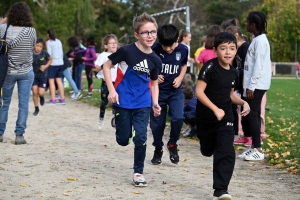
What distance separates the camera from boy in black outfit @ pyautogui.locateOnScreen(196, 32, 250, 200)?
20.6ft

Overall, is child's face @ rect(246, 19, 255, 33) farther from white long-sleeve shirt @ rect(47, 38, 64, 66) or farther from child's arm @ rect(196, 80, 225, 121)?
white long-sleeve shirt @ rect(47, 38, 64, 66)

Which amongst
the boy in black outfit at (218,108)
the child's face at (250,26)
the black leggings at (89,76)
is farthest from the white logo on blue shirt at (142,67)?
the black leggings at (89,76)

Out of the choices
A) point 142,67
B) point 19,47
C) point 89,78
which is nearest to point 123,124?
point 142,67

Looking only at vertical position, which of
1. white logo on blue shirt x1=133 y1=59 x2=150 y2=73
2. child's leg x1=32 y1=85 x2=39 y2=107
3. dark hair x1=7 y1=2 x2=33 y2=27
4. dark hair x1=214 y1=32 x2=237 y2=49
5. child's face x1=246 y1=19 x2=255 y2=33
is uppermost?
dark hair x1=7 y1=2 x2=33 y2=27

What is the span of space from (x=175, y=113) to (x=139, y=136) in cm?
142

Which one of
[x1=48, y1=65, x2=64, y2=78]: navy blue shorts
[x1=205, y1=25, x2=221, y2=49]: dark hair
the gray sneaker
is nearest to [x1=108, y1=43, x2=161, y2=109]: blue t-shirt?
the gray sneaker

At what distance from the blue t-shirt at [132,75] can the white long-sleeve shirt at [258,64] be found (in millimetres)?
2186

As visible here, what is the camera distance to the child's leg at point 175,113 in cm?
832

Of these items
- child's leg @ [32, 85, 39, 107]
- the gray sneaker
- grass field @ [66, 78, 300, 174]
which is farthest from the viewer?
child's leg @ [32, 85, 39, 107]

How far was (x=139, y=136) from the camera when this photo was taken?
7.02m

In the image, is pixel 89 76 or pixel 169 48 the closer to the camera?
pixel 169 48

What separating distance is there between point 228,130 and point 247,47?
330cm

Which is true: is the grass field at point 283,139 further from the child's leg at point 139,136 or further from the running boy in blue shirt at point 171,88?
the child's leg at point 139,136

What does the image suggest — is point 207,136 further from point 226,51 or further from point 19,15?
point 19,15
